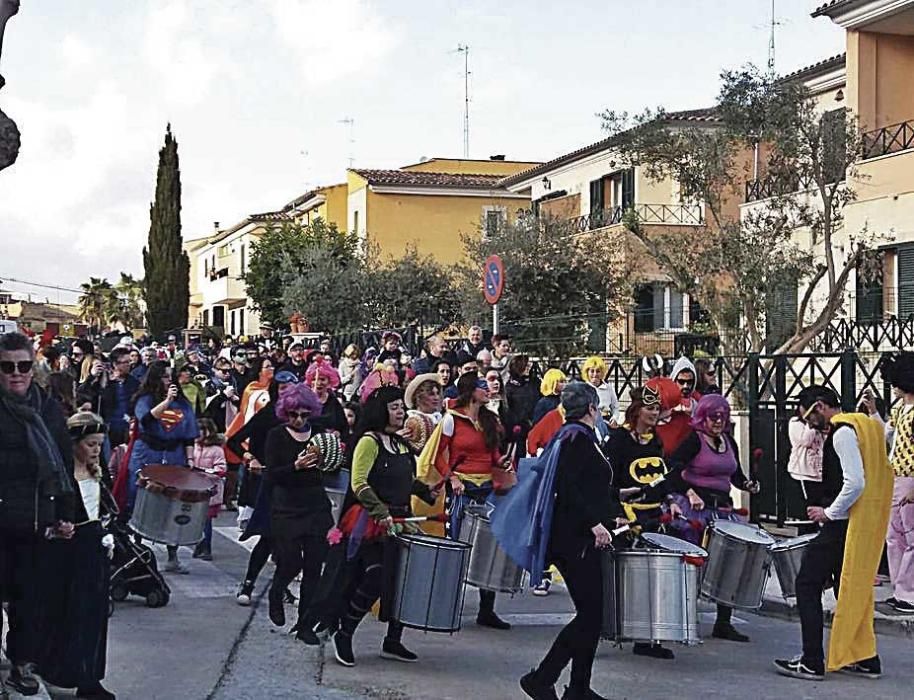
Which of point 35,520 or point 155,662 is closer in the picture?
point 35,520

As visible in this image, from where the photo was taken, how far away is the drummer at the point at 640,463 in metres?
9.09

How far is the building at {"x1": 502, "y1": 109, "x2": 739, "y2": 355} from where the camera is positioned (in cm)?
2634

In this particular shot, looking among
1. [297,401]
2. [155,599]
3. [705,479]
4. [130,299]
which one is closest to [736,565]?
[705,479]

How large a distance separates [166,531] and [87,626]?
342 cm

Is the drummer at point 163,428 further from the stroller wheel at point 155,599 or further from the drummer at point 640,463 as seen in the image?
the drummer at point 640,463

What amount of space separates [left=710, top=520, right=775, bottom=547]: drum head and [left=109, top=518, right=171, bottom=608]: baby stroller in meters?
4.07

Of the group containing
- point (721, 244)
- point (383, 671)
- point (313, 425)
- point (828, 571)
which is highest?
point (721, 244)

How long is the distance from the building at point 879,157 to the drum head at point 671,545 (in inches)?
552

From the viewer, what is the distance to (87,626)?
6.96 metres

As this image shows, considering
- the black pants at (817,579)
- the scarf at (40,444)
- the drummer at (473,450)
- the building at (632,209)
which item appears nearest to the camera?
the scarf at (40,444)

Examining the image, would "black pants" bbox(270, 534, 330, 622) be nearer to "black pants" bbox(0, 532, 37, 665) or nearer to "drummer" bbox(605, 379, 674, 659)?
"drummer" bbox(605, 379, 674, 659)

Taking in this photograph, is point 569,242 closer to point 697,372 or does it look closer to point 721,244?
point 721,244

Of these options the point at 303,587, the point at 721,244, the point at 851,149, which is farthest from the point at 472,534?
the point at 851,149

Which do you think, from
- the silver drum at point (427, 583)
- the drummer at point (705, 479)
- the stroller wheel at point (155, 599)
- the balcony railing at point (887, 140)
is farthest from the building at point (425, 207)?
the silver drum at point (427, 583)
